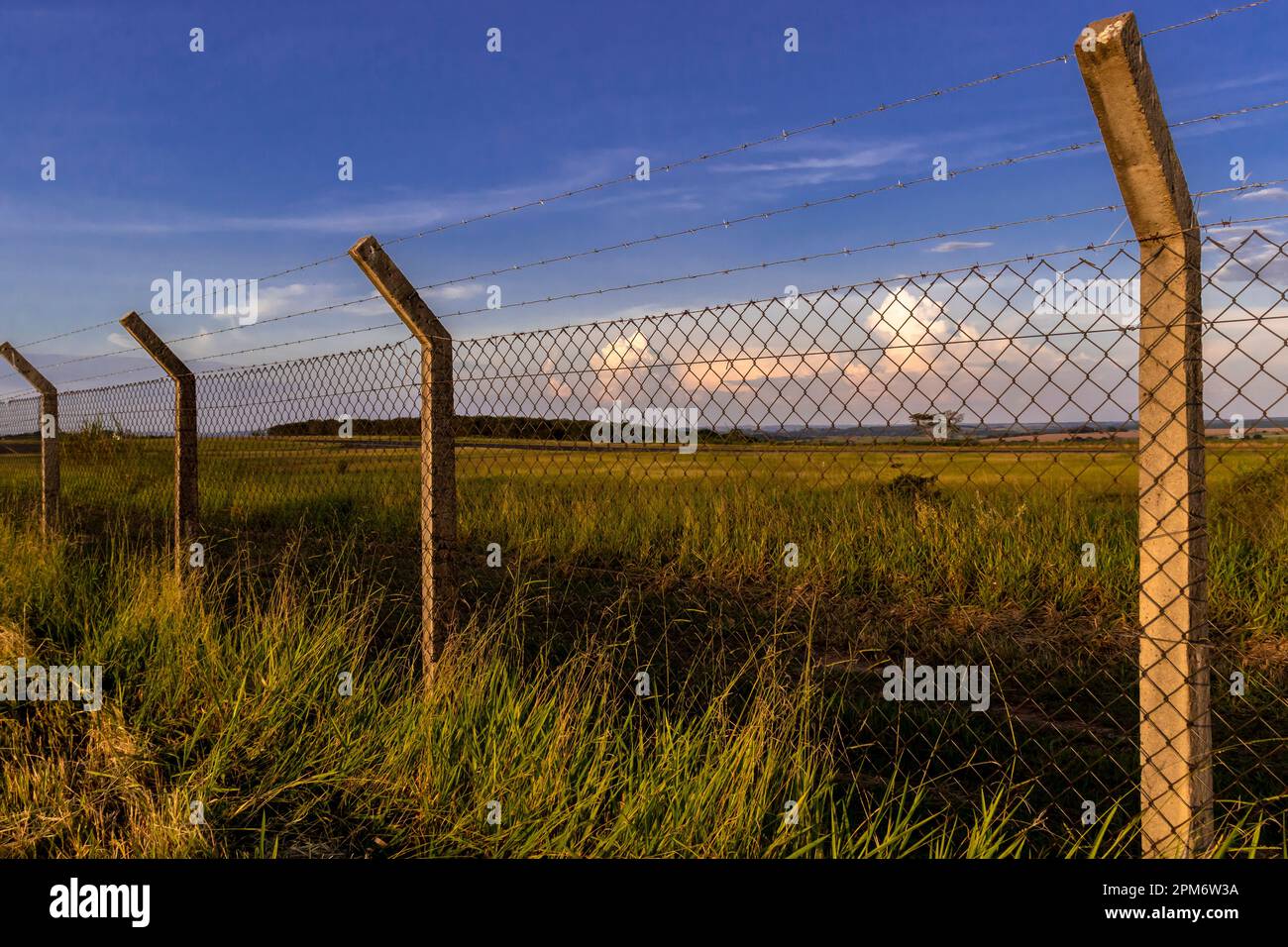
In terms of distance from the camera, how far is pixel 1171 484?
2.22m

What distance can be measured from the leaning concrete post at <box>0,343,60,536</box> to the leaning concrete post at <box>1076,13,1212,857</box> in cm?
1047

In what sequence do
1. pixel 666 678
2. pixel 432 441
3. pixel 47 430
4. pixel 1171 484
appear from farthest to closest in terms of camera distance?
pixel 47 430 → pixel 666 678 → pixel 432 441 → pixel 1171 484

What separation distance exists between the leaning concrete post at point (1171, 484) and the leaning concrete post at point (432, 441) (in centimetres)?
260

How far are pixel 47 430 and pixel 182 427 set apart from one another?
163 inches

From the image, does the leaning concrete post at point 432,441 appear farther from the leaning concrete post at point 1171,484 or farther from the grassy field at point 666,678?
the leaning concrete post at point 1171,484

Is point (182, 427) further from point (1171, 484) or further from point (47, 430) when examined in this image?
point (1171, 484)

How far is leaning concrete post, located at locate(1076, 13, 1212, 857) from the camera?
2199 millimetres

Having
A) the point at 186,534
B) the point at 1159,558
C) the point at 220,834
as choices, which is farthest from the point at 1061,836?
the point at 186,534

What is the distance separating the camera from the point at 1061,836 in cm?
311

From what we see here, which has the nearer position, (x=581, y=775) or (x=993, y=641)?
(x=581, y=775)

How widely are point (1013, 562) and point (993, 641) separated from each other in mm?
1141

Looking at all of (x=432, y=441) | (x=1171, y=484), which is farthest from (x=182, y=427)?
(x=1171, y=484)

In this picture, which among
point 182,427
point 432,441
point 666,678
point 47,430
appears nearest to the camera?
point 432,441
